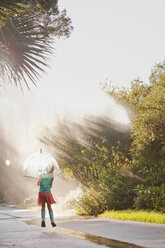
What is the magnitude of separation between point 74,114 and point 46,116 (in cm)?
176

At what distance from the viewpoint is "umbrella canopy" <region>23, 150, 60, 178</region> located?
12.1 metres

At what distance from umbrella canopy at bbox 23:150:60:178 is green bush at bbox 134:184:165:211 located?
3305mm

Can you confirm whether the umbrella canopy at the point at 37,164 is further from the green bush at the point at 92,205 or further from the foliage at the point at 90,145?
the foliage at the point at 90,145

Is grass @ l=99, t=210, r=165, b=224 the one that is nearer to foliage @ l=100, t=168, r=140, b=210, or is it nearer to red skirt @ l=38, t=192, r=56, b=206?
foliage @ l=100, t=168, r=140, b=210

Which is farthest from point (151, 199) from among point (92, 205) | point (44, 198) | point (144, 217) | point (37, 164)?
point (44, 198)

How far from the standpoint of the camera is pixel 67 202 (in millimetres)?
19953

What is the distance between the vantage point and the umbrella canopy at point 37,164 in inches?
476

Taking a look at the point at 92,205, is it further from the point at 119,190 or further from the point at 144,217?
the point at 144,217

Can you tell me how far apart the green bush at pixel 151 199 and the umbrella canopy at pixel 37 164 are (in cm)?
330

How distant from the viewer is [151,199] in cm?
1272

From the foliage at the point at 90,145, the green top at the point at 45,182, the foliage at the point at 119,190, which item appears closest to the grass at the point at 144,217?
the foliage at the point at 119,190

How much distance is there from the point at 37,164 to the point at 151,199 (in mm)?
4263

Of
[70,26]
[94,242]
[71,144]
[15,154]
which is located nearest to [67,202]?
[71,144]

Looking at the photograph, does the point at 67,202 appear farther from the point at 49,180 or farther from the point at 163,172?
the point at 49,180
